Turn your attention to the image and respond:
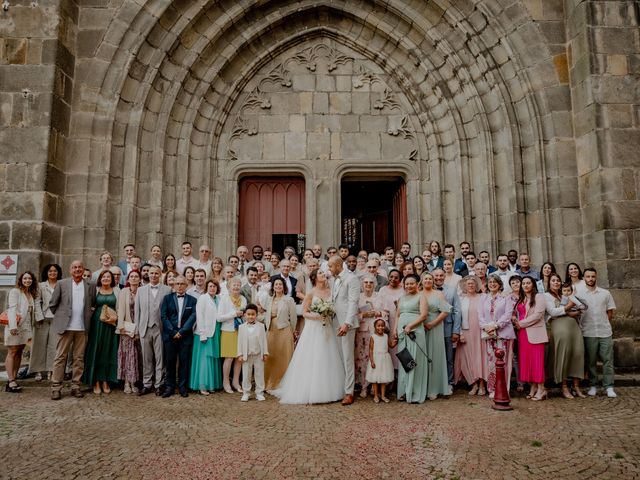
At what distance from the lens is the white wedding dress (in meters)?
5.82

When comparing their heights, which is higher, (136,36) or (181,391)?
(136,36)

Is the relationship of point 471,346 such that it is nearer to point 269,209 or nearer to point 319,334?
point 319,334

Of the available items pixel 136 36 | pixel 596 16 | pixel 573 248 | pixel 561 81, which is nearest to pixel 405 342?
pixel 573 248

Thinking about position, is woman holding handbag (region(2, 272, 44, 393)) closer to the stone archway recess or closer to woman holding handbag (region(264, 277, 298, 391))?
the stone archway recess

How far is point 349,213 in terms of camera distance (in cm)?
1303

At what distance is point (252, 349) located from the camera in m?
6.20

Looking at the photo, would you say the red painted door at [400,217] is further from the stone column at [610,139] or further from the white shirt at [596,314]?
the white shirt at [596,314]

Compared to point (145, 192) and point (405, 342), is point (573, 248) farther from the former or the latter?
point (145, 192)

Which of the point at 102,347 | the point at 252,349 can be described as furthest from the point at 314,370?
the point at 102,347

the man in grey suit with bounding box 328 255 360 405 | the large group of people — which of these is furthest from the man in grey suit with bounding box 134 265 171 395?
the man in grey suit with bounding box 328 255 360 405

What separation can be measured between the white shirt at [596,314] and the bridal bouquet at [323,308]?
3.42 meters

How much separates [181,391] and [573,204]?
24.0 feet

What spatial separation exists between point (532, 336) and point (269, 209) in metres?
5.90

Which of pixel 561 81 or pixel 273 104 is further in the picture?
pixel 273 104
